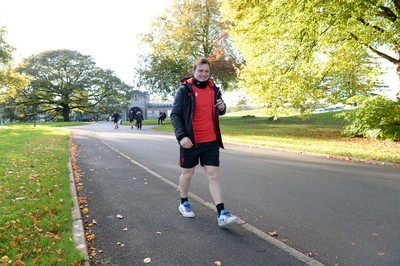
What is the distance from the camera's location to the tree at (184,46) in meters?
31.2

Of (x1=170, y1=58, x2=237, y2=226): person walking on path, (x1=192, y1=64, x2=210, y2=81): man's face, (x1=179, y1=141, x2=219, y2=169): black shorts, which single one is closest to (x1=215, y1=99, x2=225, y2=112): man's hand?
(x1=170, y1=58, x2=237, y2=226): person walking on path

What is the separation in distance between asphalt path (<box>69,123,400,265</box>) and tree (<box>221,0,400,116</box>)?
6.28 metres

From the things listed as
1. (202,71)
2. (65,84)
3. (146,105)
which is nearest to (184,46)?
(202,71)

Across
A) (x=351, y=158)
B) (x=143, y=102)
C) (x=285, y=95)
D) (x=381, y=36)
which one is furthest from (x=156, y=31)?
(x=143, y=102)

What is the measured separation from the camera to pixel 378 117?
15.1 meters

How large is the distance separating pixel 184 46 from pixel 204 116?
3040cm

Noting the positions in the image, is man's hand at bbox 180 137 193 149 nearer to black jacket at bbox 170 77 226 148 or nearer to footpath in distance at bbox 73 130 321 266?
black jacket at bbox 170 77 226 148

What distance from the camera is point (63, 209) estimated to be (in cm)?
454

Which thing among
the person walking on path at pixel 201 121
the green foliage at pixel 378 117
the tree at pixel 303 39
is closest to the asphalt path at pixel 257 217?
the person walking on path at pixel 201 121

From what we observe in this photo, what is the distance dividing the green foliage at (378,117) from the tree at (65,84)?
181ft

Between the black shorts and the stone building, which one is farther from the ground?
the stone building

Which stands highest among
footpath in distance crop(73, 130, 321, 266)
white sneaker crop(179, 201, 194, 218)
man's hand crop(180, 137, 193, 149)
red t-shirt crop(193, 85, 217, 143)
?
red t-shirt crop(193, 85, 217, 143)

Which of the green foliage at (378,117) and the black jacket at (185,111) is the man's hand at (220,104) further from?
the green foliage at (378,117)

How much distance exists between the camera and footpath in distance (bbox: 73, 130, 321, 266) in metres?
3.21
